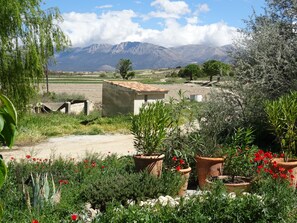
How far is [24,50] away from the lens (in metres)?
14.5

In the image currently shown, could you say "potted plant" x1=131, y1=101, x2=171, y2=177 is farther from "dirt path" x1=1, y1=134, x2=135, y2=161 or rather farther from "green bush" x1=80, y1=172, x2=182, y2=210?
"dirt path" x1=1, y1=134, x2=135, y2=161

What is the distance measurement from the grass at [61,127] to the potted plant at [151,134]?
941cm

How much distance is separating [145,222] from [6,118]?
391 cm

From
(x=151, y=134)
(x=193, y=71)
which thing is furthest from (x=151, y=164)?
(x=193, y=71)

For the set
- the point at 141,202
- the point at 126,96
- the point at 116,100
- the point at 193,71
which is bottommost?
the point at 193,71

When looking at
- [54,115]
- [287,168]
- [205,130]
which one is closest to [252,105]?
[205,130]

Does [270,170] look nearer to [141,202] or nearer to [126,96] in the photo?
[141,202]

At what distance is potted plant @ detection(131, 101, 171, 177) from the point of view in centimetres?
746

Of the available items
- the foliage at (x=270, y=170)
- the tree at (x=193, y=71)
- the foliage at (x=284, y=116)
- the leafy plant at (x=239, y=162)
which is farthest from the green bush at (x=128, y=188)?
the tree at (x=193, y=71)

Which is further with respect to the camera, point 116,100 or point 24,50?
point 116,100

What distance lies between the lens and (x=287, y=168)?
7.70 metres

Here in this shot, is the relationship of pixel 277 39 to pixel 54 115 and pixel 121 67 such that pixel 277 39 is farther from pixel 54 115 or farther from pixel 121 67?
pixel 121 67

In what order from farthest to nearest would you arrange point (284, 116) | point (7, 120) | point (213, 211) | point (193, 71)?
point (193, 71)
point (284, 116)
point (213, 211)
point (7, 120)

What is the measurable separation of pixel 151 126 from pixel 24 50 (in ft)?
27.3
